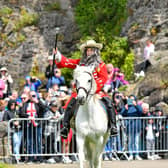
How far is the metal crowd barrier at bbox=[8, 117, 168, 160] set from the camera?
2112 cm

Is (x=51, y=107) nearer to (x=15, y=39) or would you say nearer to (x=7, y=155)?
(x=7, y=155)

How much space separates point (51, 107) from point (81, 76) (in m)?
7.08

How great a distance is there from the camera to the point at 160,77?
26.2 meters

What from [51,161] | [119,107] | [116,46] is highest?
[116,46]

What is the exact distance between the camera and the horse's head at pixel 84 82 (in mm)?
14141

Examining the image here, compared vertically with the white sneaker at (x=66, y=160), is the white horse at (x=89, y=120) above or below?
above

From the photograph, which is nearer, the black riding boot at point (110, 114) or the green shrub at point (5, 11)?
the black riding boot at point (110, 114)

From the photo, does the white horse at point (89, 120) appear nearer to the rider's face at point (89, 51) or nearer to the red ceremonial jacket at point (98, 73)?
the red ceremonial jacket at point (98, 73)

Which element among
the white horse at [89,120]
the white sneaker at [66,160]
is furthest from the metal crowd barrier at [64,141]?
the white horse at [89,120]

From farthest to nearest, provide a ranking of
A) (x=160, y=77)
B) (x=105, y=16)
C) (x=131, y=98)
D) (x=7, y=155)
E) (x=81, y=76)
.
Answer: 1. (x=105, y=16)
2. (x=160, y=77)
3. (x=131, y=98)
4. (x=7, y=155)
5. (x=81, y=76)

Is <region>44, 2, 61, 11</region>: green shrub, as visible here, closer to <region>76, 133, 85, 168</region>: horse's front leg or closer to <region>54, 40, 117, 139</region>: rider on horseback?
<region>54, 40, 117, 139</region>: rider on horseback

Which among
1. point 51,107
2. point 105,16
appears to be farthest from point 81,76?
point 105,16

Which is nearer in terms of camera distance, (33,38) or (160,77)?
(160,77)

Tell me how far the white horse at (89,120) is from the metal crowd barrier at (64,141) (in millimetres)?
5437
